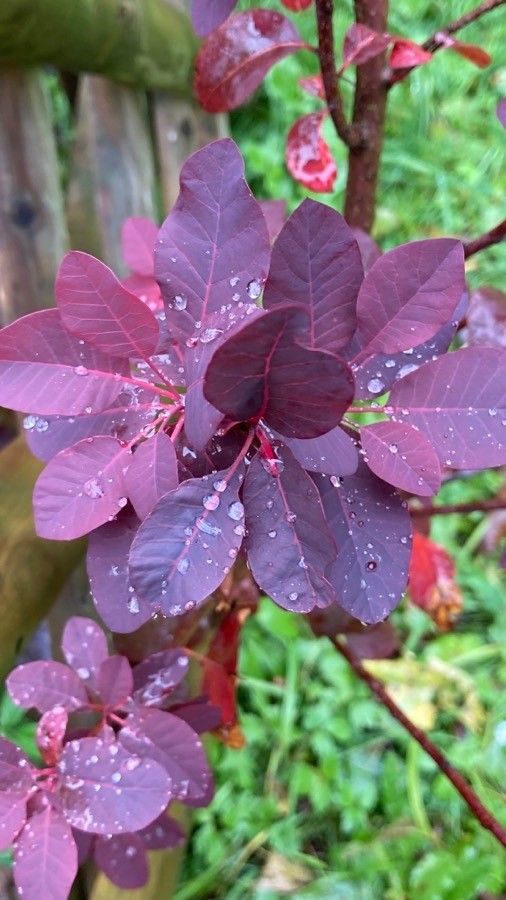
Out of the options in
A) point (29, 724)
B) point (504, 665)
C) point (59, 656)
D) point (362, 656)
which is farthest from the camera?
point (504, 665)

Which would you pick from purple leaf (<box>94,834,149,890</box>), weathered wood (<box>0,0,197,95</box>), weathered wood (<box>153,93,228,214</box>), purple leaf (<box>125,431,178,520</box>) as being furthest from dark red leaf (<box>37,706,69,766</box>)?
weathered wood (<box>153,93,228,214</box>)

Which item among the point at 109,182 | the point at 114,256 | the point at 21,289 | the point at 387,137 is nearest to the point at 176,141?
the point at 109,182

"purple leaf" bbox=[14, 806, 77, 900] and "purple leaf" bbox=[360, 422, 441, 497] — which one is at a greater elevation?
"purple leaf" bbox=[360, 422, 441, 497]

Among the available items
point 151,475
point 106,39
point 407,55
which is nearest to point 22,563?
point 151,475

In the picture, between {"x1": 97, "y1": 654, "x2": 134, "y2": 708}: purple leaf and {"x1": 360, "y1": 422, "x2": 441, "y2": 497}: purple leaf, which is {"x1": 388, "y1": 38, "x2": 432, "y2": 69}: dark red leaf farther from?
{"x1": 97, "y1": 654, "x2": 134, "y2": 708}: purple leaf

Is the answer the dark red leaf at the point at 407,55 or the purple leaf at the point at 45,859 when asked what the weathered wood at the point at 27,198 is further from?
the purple leaf at the point at 45,859

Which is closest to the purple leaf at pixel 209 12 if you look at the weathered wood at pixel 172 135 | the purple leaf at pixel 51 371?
the purple leaf at pixel 51 371

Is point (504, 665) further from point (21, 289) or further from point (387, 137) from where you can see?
point (387, 137)
